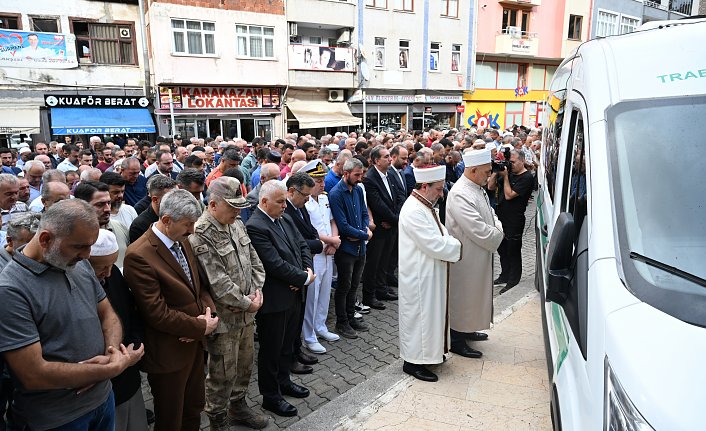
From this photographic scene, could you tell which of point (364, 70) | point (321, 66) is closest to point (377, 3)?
point (364, 70)

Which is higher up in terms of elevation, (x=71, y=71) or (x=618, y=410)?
(x=71, y=71)

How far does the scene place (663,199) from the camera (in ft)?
7.65

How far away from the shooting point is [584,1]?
33.6 meters

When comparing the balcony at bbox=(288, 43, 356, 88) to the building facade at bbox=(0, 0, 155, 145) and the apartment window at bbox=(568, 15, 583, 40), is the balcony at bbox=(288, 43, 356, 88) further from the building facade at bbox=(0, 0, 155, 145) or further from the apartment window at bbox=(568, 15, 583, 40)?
the apartment window at bbox=(568, 15, 583, 40)

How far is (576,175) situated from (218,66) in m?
20.4

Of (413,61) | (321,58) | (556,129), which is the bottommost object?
(556,129)

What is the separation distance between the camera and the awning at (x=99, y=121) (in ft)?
59.9

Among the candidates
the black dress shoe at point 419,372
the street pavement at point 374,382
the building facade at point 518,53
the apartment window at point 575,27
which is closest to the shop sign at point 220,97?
the building facade at point 518,53

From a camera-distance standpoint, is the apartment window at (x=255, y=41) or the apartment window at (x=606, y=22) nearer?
the apartment window at (x=255, y=41)

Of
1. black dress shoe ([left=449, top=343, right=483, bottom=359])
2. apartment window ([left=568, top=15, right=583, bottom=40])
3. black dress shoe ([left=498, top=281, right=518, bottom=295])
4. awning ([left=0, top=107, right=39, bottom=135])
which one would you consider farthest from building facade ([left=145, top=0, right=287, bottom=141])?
apartment window ([left=568, top=15, right=583, bottom=40])

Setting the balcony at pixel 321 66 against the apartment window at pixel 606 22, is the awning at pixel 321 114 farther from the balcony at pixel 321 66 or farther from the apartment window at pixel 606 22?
the apartment window at pixel 606 22

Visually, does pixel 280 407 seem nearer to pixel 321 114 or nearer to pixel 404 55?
pixel 321 114

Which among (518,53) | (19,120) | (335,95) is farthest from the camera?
(518,53)

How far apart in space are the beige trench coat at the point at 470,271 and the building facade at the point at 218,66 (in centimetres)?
1684
